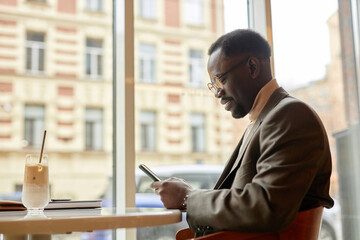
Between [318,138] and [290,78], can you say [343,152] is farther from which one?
[318,138]

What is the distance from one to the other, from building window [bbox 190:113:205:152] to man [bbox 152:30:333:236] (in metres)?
12.8

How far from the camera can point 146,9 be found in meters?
11.8

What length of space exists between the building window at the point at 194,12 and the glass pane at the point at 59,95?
3.12 m

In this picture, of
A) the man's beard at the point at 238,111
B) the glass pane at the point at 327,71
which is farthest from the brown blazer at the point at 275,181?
the glass pane at the point at 327,71

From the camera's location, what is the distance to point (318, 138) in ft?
4.25

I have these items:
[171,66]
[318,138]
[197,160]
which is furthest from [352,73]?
[197,160]

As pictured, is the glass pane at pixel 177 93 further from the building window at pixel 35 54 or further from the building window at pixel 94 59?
the building window at pixel 35 54

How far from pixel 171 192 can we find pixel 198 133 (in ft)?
43.7

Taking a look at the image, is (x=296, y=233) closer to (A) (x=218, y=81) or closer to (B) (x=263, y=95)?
(B) (x=263, y=95)

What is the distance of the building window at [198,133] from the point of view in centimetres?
1454

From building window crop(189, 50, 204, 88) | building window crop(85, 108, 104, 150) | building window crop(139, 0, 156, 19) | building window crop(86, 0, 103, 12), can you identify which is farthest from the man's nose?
building window crop(189, 50, 204, 88)

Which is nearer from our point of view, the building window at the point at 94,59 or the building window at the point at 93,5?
the building window at the point at 93,5

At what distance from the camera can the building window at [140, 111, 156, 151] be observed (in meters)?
13.7

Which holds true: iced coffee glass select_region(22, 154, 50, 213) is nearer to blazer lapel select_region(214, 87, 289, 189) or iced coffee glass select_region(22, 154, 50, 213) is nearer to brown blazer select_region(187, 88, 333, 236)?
brown blazer select_region(187, 88, 333, 236)
